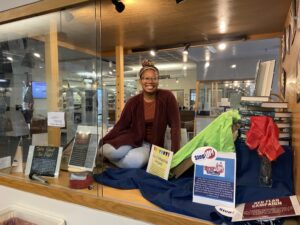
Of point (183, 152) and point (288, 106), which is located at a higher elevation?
point (288, 106)

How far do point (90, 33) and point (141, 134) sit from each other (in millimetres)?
800

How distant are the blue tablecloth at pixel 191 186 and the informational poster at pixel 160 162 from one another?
1.7 inches

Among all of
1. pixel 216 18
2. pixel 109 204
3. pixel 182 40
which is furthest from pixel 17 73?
pixel 182 40

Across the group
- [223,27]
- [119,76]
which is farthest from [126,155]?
[119,76]

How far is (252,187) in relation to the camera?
1.11m

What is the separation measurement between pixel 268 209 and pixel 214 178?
0.22m

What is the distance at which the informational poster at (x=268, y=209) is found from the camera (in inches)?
35.3

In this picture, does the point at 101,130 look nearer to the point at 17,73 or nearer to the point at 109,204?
the point at 109,204

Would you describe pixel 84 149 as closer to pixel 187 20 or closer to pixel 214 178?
pixel 214 178

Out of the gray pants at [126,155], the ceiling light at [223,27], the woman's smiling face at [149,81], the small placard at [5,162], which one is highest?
the ceiling light at [223,27]

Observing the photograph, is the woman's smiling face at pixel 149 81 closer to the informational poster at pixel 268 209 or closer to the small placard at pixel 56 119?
the small placard at pixel 56 119

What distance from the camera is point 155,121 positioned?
6.17ft

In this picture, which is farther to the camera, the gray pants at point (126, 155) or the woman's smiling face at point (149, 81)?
the woman's smiling face at point (149, 81)

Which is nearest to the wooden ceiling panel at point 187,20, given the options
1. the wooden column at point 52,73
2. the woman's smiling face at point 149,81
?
the wooden column at point 52,73
